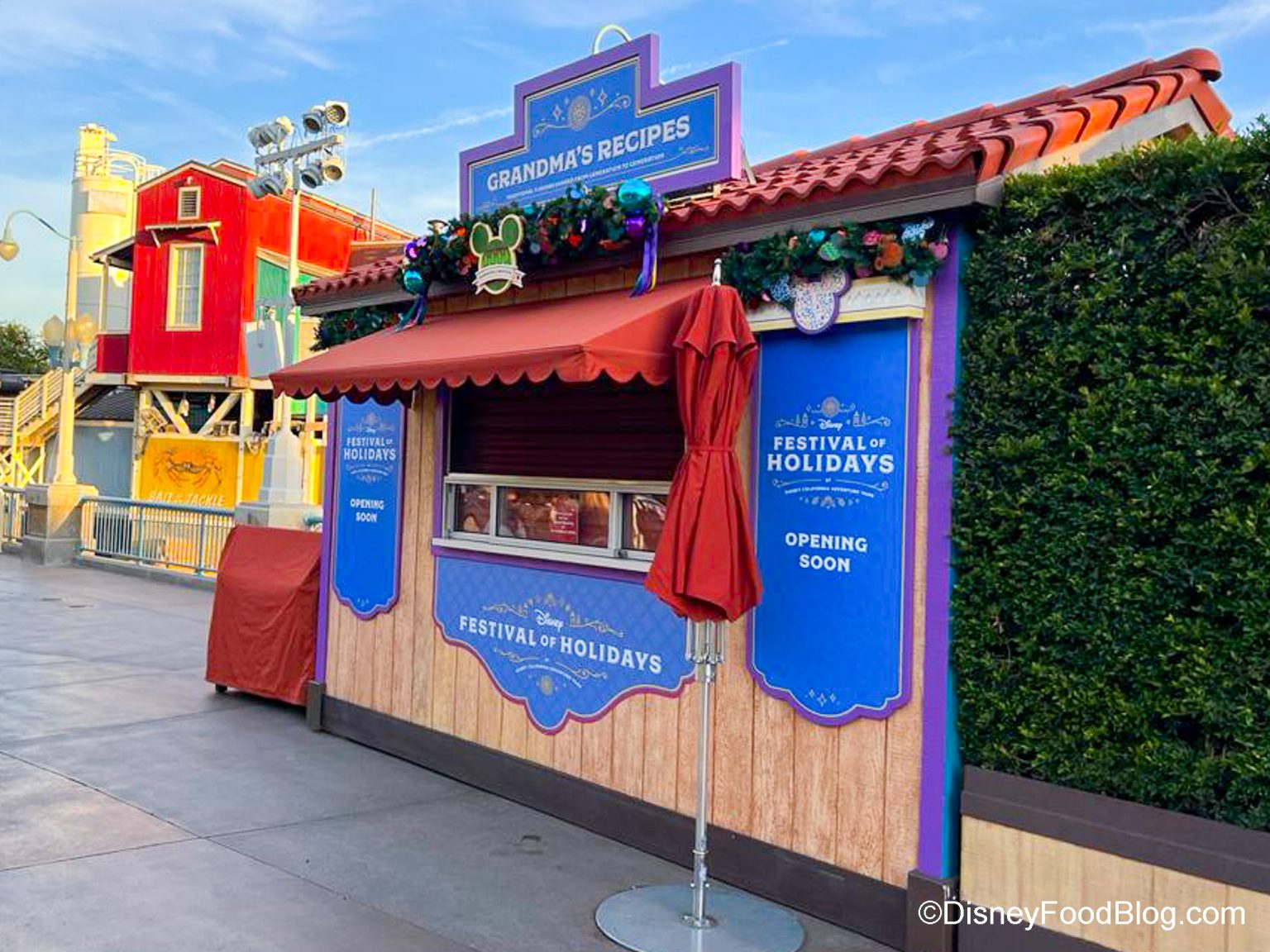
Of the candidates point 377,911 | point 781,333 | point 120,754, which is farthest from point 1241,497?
point 120,754

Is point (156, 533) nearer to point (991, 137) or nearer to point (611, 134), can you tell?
point (611, 134)

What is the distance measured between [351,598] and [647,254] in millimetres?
3540

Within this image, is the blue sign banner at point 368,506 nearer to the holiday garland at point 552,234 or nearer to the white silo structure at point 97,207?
the holiday garland at point 552,234

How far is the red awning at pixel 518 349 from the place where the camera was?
4.81m

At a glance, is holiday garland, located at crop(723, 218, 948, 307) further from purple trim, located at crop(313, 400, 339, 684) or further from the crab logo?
purple trim, located at crop(313, 400, 339, 684)

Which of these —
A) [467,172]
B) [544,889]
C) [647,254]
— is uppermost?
[467,172]

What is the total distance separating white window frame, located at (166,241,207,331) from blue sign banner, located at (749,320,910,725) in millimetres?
23801

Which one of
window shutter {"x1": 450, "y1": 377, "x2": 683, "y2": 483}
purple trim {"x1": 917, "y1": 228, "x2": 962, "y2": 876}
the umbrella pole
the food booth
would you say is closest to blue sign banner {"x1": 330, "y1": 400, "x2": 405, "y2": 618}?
the food booth

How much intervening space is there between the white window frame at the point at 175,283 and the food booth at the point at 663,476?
20.3m

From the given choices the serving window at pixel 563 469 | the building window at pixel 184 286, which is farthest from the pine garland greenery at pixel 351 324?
the building window at pixel 184 286

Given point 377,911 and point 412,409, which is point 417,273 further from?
point 377,911

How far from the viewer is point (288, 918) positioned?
15.2 feet

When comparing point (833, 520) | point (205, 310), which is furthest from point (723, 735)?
point (205, 310)

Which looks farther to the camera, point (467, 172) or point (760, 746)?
point (467, 172)
